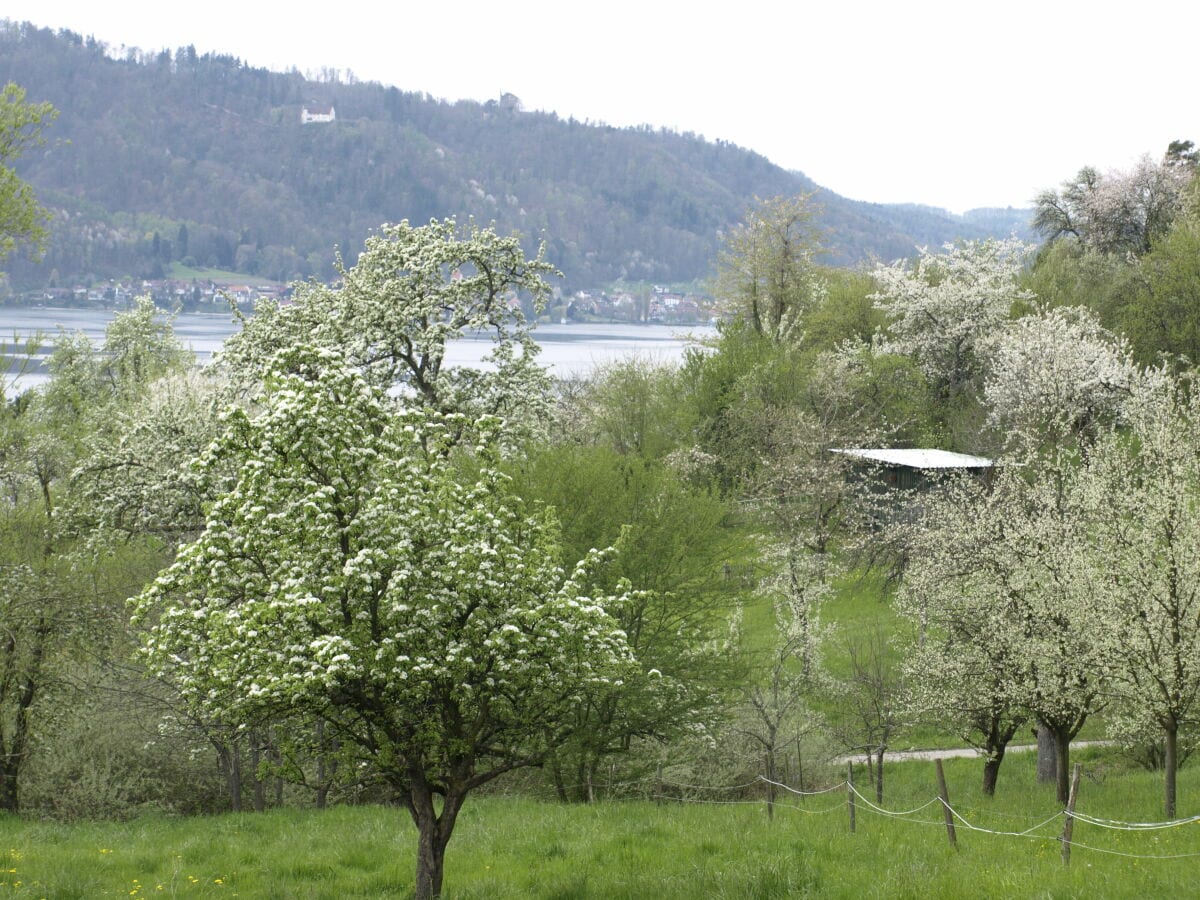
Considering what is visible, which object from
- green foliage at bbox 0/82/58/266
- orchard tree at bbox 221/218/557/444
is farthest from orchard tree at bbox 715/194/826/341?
green foliage at bbox 0/82/58/266

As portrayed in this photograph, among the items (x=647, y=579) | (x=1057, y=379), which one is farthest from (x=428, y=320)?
(x=1057, y=379)

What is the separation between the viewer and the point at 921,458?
150 feet

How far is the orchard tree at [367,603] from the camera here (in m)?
10.9

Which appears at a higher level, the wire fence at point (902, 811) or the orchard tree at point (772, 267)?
the orchard tree at point (772, 267)

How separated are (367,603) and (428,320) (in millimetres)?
19119

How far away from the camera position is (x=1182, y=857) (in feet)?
41.3

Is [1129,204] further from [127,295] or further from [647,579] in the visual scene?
[127,295]

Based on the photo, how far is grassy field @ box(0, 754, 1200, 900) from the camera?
12141 mm

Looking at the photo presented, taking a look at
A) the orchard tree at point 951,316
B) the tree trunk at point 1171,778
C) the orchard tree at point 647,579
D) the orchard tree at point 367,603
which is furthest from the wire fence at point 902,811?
the orchard tree at point 951,316

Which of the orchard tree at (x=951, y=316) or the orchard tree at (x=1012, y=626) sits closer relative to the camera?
the orchard tree at (x=1012, y=626)

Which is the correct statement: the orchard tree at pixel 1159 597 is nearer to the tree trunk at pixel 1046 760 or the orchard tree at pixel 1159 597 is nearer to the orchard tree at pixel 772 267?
the tree trunk at pixel 1046 760

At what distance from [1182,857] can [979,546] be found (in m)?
13.1

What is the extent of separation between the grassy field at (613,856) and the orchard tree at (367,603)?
2.70 meters

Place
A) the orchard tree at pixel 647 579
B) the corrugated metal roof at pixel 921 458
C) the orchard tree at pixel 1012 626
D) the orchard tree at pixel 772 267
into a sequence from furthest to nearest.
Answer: the orchard tree at pixel 772 267 < the corrugated metal roof at pixel 921 458 < the orchard tree at pixel 647 579 < the orchard tree at pixel 1012 626
